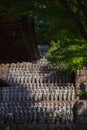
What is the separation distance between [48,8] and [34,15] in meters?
0.23

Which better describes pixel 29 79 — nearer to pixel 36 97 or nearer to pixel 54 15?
pixel 36 97

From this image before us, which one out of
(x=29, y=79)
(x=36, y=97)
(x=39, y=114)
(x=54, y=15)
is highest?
(x=54, y=15)

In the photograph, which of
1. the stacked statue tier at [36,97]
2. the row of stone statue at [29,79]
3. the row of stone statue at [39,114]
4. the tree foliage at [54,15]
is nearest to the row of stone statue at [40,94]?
the stacked statue tier at [36,97]

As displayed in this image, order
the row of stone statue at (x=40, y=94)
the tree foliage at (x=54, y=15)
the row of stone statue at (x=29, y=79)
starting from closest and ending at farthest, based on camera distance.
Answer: the tree foliage at (x=54, y=15) < the row of stone statue at (x=40, y=94) < the row of stone statue at (x=29, y=79)

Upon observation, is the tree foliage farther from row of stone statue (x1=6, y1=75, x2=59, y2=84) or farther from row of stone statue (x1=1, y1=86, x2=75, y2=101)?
row of stone statue (x1=6, y1=75, x2=59, y2=84)

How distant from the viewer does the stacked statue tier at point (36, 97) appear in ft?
62.2

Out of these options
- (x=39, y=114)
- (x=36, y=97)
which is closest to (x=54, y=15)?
(x=39, y=114)

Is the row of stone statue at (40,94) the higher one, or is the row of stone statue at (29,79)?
the row of stone statue at (40,94)

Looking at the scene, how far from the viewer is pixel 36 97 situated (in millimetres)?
20562

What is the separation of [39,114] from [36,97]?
163cm

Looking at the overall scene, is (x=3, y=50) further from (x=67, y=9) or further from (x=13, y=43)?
(x=67, y=9)

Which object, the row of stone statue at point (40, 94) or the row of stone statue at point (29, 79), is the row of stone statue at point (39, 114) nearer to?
the row of stone statue at point (40, 94)

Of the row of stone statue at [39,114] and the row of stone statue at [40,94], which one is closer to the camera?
the row of stone statue at [39,114]

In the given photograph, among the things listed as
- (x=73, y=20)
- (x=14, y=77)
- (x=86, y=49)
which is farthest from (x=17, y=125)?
(x=73, y=20)
